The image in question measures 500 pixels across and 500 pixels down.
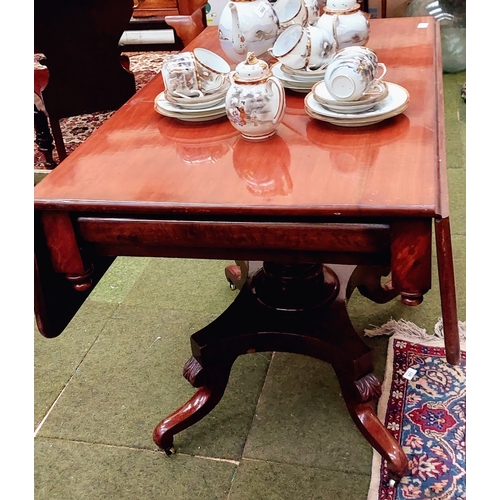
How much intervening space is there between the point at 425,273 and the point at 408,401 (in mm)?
577

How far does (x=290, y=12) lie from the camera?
Result: 132 centimetres

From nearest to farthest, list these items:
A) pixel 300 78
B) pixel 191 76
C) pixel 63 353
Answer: pixel 191 76 → pixel 300 78 → pixel 63 353

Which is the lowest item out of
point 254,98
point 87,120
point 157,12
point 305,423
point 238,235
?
point 305,423

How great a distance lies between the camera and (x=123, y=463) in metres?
1.22

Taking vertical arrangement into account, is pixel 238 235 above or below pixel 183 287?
above

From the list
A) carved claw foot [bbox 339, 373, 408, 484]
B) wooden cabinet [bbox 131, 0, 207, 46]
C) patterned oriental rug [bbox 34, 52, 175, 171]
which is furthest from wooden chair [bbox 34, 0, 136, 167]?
carved claw foot [bbox 339, 373, 408, 484]

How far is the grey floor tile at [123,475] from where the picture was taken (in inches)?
45.5

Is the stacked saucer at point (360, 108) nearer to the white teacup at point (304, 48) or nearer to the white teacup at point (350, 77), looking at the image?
the white teacup at point (350, 77)

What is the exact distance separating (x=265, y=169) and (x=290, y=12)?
0.60m

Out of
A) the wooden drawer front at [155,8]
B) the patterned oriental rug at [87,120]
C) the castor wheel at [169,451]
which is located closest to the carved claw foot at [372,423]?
the castor wheel at [169,451]

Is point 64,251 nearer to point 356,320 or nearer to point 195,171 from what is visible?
point 195,171

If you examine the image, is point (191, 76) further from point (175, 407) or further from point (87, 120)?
point (87, 120)

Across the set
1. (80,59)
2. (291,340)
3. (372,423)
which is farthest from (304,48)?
(80,59)

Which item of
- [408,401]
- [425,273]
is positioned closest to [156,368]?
[408,401]
